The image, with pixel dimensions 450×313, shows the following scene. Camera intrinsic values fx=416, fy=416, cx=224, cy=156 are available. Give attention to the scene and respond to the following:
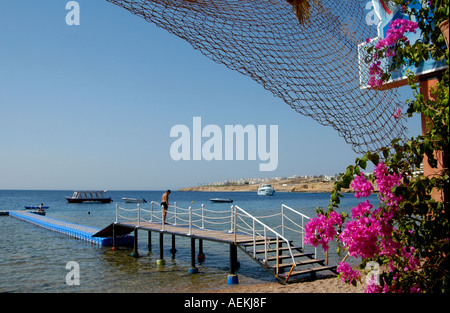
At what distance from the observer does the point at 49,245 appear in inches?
882

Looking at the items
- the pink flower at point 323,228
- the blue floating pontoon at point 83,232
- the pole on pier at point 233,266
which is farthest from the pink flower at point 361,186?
the blue floating pontoon at point 83,232

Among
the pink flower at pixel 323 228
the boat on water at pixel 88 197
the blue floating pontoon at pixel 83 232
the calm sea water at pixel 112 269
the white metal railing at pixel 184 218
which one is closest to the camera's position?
the pink flower at pixel 323 228

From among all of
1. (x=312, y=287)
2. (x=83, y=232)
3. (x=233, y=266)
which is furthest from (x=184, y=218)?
(x=312, y=287)

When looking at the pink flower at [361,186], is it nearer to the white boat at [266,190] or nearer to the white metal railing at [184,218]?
the white metal railing at [184,218]

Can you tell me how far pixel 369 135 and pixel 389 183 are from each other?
189 centimetres

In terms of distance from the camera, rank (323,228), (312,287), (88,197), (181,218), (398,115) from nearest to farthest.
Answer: (323,228)
(398,115)
(312,287)
(181,218)
(88,197)

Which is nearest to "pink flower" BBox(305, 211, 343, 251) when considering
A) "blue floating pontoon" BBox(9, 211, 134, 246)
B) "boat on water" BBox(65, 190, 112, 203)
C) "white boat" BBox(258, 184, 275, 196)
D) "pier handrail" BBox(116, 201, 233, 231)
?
"pier handrail" BBox(116, 201, 233, 231)

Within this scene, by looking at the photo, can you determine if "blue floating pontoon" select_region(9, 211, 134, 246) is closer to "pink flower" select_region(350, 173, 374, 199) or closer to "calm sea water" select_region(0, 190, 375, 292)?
"calm sea water" select_region(0, 190, 375, 292)

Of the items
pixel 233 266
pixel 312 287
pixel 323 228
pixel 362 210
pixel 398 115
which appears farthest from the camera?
pixel 233 266

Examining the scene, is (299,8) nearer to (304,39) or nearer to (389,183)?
(304,39)

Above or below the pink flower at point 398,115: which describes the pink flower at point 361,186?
below

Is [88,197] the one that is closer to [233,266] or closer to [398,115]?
[233,266]
